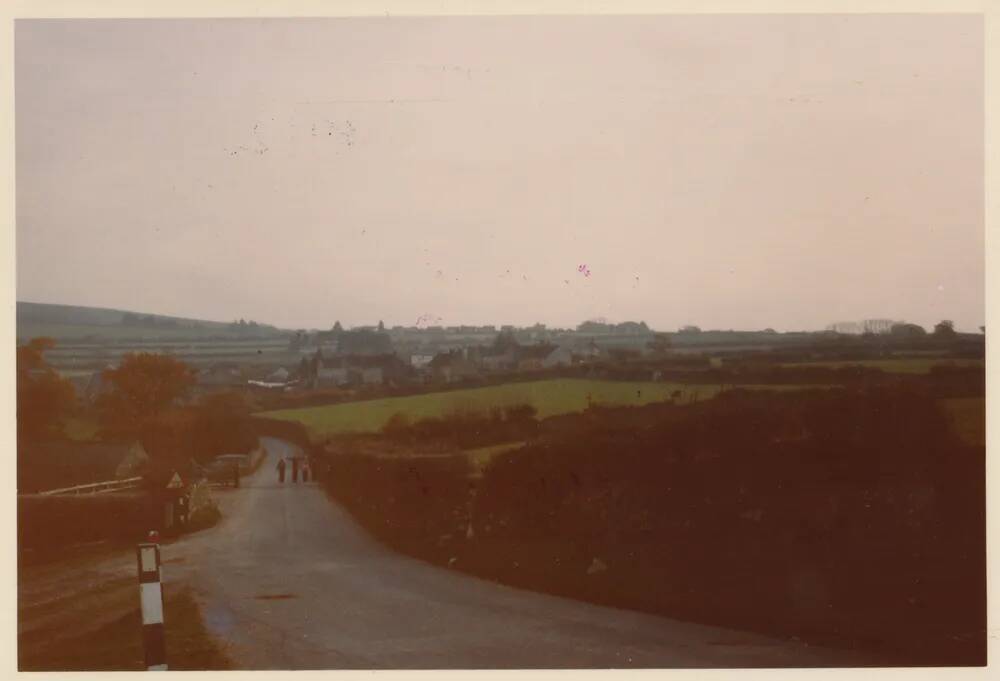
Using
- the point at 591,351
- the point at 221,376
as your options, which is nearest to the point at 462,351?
the point at 591,351

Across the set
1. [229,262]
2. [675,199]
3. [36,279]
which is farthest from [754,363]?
[36,279]

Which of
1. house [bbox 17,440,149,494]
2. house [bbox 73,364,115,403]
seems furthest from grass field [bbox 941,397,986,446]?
house [bbox 73,364,115,403]

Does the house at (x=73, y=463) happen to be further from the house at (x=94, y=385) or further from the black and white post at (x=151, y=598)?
the black and white post at (x=151, y=598)

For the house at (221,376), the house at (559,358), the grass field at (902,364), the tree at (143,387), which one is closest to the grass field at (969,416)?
the grass field at (902,364)

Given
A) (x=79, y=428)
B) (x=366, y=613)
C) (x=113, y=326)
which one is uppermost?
(x=113, y=326)

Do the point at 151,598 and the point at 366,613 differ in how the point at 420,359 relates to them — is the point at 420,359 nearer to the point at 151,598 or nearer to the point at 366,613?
the point at 366,613

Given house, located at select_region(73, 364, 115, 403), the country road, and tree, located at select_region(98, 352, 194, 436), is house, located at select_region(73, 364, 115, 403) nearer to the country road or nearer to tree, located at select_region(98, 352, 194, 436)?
tree, located at select_region(98, 352, 194, 436)
